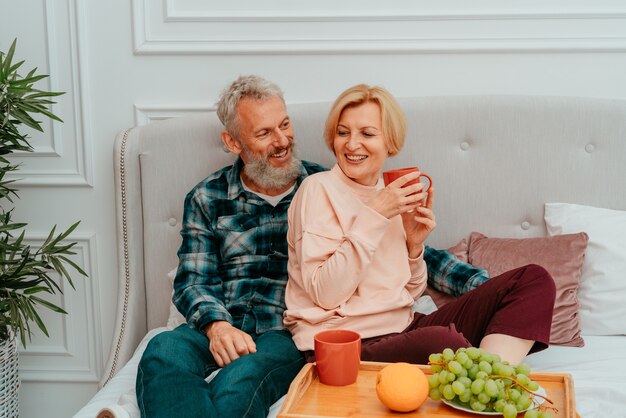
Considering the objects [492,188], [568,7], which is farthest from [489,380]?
[568,7]

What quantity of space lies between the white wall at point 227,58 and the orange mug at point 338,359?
3.21 ft

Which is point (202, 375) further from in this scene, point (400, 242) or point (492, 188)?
point (492, 188)

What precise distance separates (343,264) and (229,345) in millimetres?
381

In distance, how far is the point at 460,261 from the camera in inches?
87.7

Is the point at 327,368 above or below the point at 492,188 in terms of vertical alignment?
below

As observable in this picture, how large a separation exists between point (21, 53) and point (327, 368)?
171 centimetres

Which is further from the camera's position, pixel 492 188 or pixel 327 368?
pixel 492 188

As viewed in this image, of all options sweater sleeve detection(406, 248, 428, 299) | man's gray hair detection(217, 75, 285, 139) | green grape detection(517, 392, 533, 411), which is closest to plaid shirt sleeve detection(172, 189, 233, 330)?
man's gray hair detection(217, 75, 285, 139)

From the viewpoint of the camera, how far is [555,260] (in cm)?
220

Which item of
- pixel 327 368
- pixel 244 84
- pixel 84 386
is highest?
pixel 244 84

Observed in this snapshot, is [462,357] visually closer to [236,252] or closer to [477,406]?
[477,406]

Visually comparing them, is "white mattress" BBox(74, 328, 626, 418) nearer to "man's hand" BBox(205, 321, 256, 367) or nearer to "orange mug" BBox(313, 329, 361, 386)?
"man's hand" BBox(205, 321, 256, 367)

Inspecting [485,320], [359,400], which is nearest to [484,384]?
[359,400]

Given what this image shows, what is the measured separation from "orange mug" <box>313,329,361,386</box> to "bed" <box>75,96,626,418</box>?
0.72 meters
